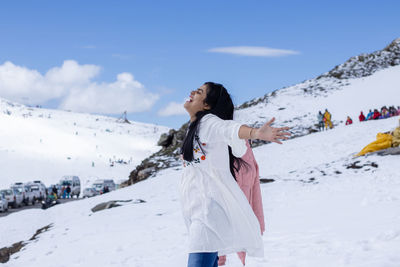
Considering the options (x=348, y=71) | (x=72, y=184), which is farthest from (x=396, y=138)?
(x=348, y=71)

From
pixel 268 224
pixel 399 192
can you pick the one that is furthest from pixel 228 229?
pixel 399 192

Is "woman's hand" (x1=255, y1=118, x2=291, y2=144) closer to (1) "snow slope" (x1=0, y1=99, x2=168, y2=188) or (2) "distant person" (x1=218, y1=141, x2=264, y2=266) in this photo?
(2) "distant person" (x1=218, y1=141, x2=264, y2=266)

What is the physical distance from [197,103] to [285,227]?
5825mm

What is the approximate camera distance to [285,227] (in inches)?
343

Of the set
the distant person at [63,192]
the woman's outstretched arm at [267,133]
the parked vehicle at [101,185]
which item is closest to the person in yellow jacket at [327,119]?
the parked vehicle at [101,185]

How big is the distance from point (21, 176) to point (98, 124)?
6120cm

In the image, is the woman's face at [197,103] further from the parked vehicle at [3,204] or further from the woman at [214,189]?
the parked vehicle at [3,204]

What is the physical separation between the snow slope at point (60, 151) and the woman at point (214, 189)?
51.9 meters

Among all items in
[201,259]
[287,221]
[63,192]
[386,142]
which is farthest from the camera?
[63,192]

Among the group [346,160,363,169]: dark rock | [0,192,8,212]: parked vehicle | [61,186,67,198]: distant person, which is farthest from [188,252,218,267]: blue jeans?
[61,186,67,198]: distant person

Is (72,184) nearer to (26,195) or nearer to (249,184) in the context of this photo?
(26,195)

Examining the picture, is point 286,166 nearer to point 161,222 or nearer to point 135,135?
point 161,222

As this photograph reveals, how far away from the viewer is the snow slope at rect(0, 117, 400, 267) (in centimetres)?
647

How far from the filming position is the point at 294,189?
1468 centimetres
